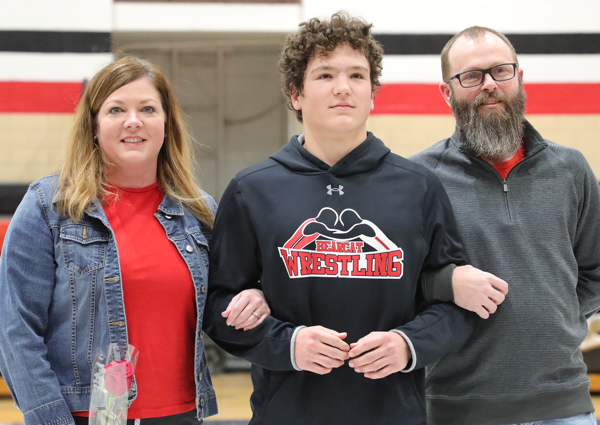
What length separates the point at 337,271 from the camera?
67.1 inches

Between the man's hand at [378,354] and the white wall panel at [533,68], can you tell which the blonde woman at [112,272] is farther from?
the white wall panel at [533,68]

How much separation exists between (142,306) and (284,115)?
4990 mm

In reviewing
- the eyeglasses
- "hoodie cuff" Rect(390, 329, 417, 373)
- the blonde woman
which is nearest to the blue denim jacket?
the blonde woman

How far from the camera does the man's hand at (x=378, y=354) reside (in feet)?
5.25

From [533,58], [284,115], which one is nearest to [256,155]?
[284,115]

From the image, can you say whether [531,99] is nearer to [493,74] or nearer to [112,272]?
[493,74]

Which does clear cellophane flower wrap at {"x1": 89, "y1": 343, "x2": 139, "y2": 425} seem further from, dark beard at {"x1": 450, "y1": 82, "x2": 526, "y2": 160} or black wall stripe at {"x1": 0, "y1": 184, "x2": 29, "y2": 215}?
black wall stripe at {"x1": 0, "y1": 184, "x2": 29, "y2": 215}

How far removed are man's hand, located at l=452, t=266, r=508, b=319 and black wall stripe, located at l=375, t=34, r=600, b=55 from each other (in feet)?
11.0

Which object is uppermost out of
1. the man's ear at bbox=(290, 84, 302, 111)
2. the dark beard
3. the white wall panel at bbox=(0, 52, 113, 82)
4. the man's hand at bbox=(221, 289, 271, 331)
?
the white wall panel at bbox=(0, 52, 113, 82)

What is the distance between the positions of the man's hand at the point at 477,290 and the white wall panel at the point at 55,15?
12.9ft

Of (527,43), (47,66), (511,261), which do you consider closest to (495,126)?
(511,261)

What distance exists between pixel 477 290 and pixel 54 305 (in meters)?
1.24

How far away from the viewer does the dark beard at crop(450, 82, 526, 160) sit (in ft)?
6.59

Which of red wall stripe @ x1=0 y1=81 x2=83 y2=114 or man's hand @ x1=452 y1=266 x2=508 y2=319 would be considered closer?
man's hand @ x1=452 y1=266 x2=508 y2=319
